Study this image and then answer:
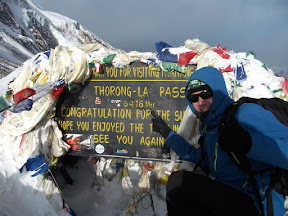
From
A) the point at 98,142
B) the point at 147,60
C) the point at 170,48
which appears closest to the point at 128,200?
the point at 98,142

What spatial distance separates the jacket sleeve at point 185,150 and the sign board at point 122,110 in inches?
10.8

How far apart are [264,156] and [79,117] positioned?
207 centimetres

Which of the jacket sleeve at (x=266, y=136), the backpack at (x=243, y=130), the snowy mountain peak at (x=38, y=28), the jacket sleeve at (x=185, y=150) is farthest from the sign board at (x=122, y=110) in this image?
the snowy mountain peak at (x=38, y=28)

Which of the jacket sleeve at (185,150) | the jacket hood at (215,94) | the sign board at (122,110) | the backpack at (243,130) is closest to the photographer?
the backpack at (243,130)

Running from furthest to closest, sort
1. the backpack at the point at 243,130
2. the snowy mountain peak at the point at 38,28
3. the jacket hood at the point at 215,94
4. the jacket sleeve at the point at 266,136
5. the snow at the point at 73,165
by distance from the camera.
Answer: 1. the snowy mountain peak at the point at 38,28
2. the snow at the point at 73,165
3. the jacket hood at the point at 215,94
4. the backpack at the point at 243,130
5. the jacket sleeve at the point at 266,136

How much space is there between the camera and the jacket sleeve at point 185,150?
185 cm

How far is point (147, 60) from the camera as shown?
2.15 metres

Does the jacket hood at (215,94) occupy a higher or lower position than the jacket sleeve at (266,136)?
higher

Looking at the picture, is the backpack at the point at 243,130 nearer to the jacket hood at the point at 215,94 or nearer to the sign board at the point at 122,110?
the jacket hood at the point at 215,94

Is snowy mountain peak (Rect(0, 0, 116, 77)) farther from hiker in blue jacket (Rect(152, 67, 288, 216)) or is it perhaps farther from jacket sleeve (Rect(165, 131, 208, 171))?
hiker in blue jacket (Rect(152, 67, 288, 216))

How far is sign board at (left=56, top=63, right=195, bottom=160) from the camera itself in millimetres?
2191

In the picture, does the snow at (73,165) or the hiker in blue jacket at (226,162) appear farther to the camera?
the snow at (73,165)

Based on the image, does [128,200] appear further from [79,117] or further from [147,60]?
[147,60]

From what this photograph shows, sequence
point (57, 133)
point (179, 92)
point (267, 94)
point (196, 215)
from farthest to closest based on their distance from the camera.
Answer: point (57, 133) < point (179, 92) < point (267, 94) < point (196, 215)
